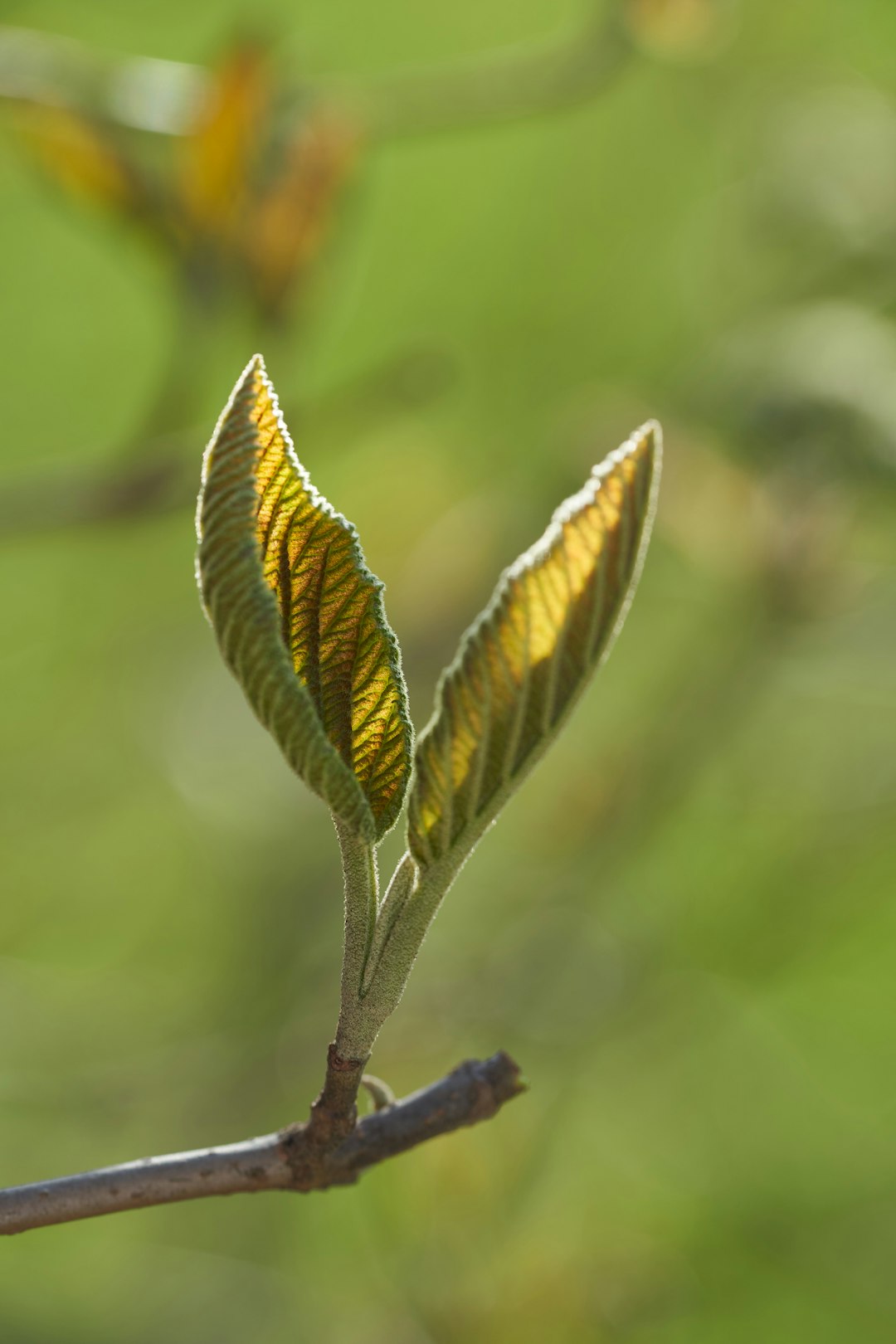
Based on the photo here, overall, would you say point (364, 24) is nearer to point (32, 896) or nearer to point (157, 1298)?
point (32, 896)

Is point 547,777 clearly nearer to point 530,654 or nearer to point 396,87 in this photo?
point 396,87

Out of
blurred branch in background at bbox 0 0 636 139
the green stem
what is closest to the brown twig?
the green stem

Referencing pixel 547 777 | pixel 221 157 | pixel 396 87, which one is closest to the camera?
pixel 221 157

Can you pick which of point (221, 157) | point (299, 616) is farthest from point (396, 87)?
point (299, 616)

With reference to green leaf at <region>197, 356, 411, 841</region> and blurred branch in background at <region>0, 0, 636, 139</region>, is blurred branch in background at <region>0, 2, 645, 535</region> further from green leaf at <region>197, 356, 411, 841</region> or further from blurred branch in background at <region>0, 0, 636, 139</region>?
green leaf at <region>197, 356, 411, 841</region>

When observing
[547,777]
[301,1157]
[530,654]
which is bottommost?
[547,777]

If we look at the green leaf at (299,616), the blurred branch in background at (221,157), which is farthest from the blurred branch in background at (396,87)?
the green leaf at (299,616)

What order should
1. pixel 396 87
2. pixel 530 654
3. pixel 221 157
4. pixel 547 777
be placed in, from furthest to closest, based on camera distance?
pixel 547 777, pixel 396 87, pixel 221 157, pixel 530 654

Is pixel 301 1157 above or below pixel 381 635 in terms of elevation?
below
